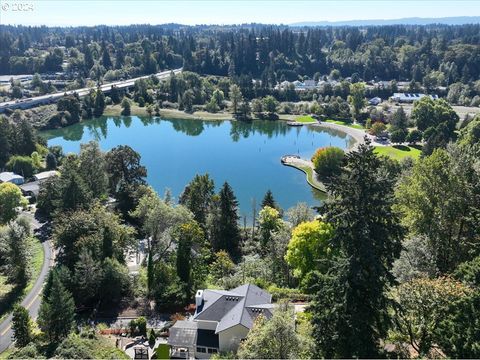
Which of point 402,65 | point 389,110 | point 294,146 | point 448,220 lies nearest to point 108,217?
point 448,220

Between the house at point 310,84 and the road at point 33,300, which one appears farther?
the house at point 310,84

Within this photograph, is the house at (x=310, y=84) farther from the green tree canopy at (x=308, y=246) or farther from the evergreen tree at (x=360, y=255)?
the evergreen tree at (x=360, y=255)

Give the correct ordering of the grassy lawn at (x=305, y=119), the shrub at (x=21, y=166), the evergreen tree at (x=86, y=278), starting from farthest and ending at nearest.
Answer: the grassy lawn at (x=305, y=119)
the shrub at (x=21, y=166)
the evergreen tree at (x=86, y=278)

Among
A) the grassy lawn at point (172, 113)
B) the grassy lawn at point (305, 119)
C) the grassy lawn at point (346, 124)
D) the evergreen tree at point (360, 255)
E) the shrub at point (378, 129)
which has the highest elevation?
the evergreen tree at point (360, 255)

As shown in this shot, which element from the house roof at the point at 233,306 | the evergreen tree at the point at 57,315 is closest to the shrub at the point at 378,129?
the house roof at the point at 233,306

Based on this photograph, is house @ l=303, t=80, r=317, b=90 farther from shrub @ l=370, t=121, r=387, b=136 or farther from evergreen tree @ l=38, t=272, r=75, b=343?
evergreen tree @ l=38, t=272, r=75, b=343

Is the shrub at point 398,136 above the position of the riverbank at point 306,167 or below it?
above

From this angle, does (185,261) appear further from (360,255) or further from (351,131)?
(351,131)
